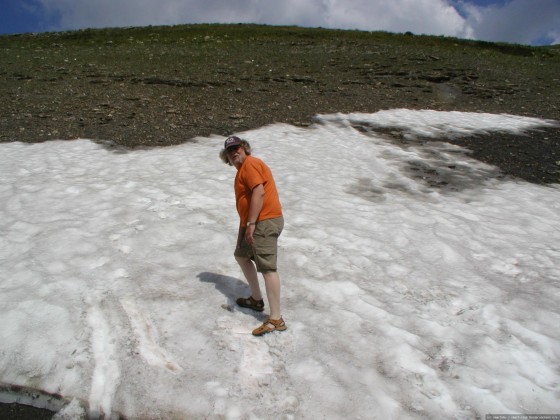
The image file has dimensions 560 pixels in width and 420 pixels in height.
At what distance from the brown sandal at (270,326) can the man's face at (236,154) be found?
1921 mm

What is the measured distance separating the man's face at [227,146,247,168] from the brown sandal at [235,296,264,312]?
5.99 ft

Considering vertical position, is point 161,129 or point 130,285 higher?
point 161,129

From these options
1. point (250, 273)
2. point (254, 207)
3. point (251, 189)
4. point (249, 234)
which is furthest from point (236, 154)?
point (250, 273)

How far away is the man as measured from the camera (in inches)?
195

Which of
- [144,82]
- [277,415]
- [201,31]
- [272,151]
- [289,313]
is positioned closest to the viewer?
[277,415]

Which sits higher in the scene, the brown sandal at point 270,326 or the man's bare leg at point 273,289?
the man's bare leg at point 273,289

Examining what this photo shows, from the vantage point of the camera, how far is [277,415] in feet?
13.6

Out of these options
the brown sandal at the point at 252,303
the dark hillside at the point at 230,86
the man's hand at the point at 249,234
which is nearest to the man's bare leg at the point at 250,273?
the brown sandal at the point at 252,303

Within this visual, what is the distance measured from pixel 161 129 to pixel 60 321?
32.4 ft

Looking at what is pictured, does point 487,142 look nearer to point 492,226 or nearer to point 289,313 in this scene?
point 492,226

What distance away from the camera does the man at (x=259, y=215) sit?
4.96 m

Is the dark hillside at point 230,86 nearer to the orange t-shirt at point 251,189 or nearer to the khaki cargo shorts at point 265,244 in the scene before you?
the orange t-shirt at point 251,189

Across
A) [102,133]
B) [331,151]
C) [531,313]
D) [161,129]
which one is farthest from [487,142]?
[102,133]

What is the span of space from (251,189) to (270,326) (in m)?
1.66
